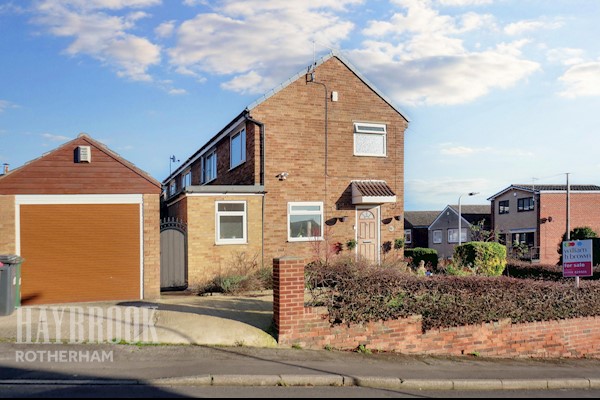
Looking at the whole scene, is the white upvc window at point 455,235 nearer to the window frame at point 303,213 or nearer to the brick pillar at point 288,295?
the window frame at point 303,213

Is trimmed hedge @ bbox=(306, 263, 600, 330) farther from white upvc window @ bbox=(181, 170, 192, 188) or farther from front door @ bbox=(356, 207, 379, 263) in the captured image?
white upvc window @ bbox=(181, 170, 192, 188)

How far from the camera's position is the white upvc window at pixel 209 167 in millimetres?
25547

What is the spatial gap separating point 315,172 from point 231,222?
12.8ft

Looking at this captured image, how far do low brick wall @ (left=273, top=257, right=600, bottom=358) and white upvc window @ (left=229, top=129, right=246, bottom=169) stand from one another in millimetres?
11032

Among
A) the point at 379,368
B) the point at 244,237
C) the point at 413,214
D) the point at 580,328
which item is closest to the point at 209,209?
the point at 244,237

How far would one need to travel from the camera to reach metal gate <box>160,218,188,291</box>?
52.4 feet

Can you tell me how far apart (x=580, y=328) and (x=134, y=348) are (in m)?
10.0

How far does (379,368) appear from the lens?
8.84m

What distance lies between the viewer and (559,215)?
42.3m

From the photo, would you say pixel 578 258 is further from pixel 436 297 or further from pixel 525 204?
pixel 525 204

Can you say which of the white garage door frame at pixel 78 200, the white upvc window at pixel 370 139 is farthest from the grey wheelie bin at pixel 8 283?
the white upvc window at pixel 370 139

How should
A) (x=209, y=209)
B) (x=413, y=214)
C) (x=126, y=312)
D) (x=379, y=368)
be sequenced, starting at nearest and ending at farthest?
(x=379, y=368) → (x=126, y=312) → (x=209, y=209) → (x=413, y=214)

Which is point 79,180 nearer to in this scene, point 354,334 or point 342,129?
point 354,334

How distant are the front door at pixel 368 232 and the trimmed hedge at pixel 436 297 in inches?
319
